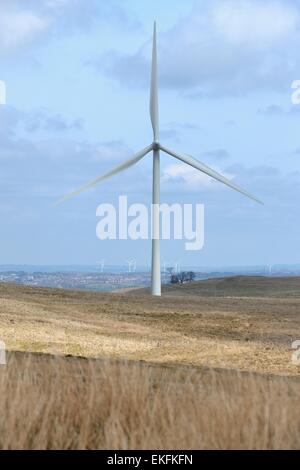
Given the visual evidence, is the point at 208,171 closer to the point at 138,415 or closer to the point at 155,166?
the point at 155,166

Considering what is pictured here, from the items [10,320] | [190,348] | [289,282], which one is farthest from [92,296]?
[289,282]

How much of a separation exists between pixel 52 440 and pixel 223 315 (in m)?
24.2

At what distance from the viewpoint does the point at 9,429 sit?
9703 millimetres

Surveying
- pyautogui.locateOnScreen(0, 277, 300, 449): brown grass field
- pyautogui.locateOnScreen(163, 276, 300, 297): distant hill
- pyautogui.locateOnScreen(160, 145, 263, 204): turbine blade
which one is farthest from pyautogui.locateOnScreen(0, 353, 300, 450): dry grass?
pyautogui.locateOnScreen(163, 276, 300, 297): distant hill

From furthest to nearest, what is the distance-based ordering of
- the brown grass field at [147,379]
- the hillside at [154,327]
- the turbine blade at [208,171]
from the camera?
the turbine blade at [208,171] → the hillside at [154,327] → the brown grass field at [147,379]

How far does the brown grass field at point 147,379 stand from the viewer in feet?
30.9

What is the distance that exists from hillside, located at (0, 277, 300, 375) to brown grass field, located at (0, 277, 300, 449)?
0.18 feet

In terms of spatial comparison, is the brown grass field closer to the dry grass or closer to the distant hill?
the dry grass

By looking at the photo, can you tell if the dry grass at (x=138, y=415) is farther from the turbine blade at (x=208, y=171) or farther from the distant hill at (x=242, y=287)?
the distant hill at (x=242, y=287)

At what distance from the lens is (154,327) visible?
2995cm

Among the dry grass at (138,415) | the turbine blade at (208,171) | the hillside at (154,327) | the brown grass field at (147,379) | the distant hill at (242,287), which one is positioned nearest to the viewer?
the dry grass at (138,415)

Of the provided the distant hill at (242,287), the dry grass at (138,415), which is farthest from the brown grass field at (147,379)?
the distant hill at (242,287)

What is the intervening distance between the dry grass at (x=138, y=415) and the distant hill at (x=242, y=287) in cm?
4226

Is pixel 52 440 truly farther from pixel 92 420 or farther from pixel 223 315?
pixel 223 315
